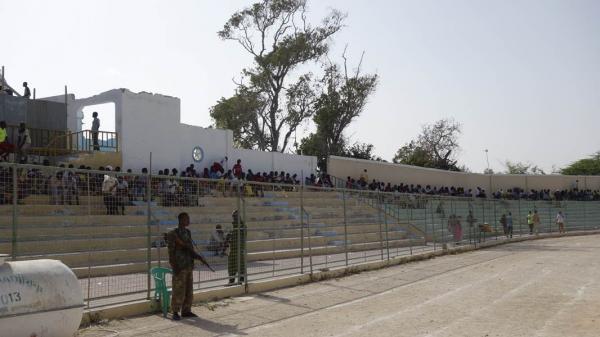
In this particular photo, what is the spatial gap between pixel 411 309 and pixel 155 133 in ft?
58.0

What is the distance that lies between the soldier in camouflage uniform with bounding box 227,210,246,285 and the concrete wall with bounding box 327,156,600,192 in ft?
87.1

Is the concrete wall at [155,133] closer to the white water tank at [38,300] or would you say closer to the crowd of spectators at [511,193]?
the crowd of spectators at [511,193]

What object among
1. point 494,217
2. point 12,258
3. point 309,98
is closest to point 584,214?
point 494,217

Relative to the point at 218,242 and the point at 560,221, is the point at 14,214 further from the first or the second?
the point at 560,221

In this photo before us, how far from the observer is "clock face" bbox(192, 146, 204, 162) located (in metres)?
29.2

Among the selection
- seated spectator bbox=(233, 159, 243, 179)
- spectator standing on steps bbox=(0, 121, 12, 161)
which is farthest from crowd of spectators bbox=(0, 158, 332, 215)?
seated spectator bbox=(233, 159, 243, 179)

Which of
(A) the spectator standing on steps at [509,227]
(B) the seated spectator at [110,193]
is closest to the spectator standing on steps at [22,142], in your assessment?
(B) the seated spectator at [110,193]

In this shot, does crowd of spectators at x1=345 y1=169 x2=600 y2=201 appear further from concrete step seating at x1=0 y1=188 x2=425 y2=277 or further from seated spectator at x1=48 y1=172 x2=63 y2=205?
seated spectator at x1=48 y1=172 x2=63 y2=205

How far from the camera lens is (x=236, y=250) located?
1304cm

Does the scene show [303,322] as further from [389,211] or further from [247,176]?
[247,176]

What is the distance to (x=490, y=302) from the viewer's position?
39.3 ft

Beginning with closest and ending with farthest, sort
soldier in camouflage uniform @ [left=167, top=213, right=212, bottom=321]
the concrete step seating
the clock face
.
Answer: the concrete step seating → soldier in camouflage uniform @ [left=167, top=213, right=212, bottom=321] → the clock face

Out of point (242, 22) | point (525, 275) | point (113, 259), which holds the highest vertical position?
point (242, 22)

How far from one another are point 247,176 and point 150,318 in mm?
19183
